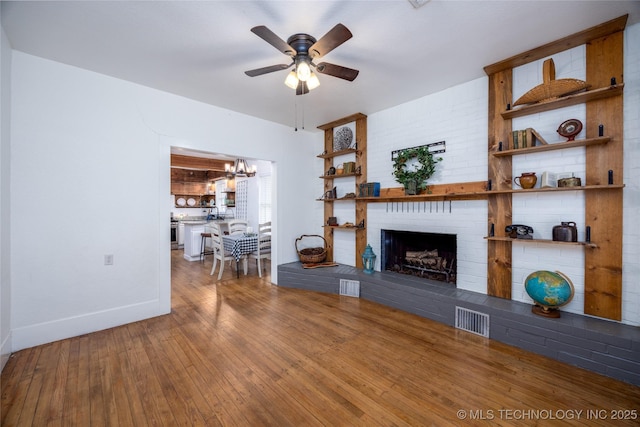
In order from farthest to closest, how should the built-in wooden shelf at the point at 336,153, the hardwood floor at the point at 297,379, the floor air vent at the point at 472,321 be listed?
the built-in wooden shelf at the point at 336,153 → the floor air vent at the point at 472,321 → the hardwood floor at the point at 297,379

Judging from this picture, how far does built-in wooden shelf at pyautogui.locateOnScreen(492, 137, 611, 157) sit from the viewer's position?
2.14 m

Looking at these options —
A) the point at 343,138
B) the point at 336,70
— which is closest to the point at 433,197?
the point at 343,138

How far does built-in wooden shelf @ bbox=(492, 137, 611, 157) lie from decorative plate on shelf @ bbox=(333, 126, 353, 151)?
2.17 metres

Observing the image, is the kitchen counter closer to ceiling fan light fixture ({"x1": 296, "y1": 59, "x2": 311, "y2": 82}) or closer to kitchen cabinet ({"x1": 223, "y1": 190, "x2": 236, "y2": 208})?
kitchen cabinet ({"x1": 223, "y1": 190, "x2": 236, "y2": 208})

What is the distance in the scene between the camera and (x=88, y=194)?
106 inches

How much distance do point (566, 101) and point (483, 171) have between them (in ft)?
2.93

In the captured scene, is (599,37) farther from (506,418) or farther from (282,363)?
(282,363)

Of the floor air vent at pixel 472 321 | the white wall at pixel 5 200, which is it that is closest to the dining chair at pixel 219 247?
the white wall at pixel 5 200

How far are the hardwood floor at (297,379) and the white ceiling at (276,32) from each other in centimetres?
279

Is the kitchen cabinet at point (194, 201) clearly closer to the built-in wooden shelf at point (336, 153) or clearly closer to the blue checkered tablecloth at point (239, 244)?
the blue checkered tablecloth at point (239, 244)

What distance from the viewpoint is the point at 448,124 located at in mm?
3203

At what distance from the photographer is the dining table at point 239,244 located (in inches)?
178

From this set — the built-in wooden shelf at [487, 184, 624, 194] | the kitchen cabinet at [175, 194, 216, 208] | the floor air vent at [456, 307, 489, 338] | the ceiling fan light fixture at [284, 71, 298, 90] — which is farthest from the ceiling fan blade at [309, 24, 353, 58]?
the kitchen cabinet at [175, 194, 216, 208]

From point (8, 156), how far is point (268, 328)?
114 inches
